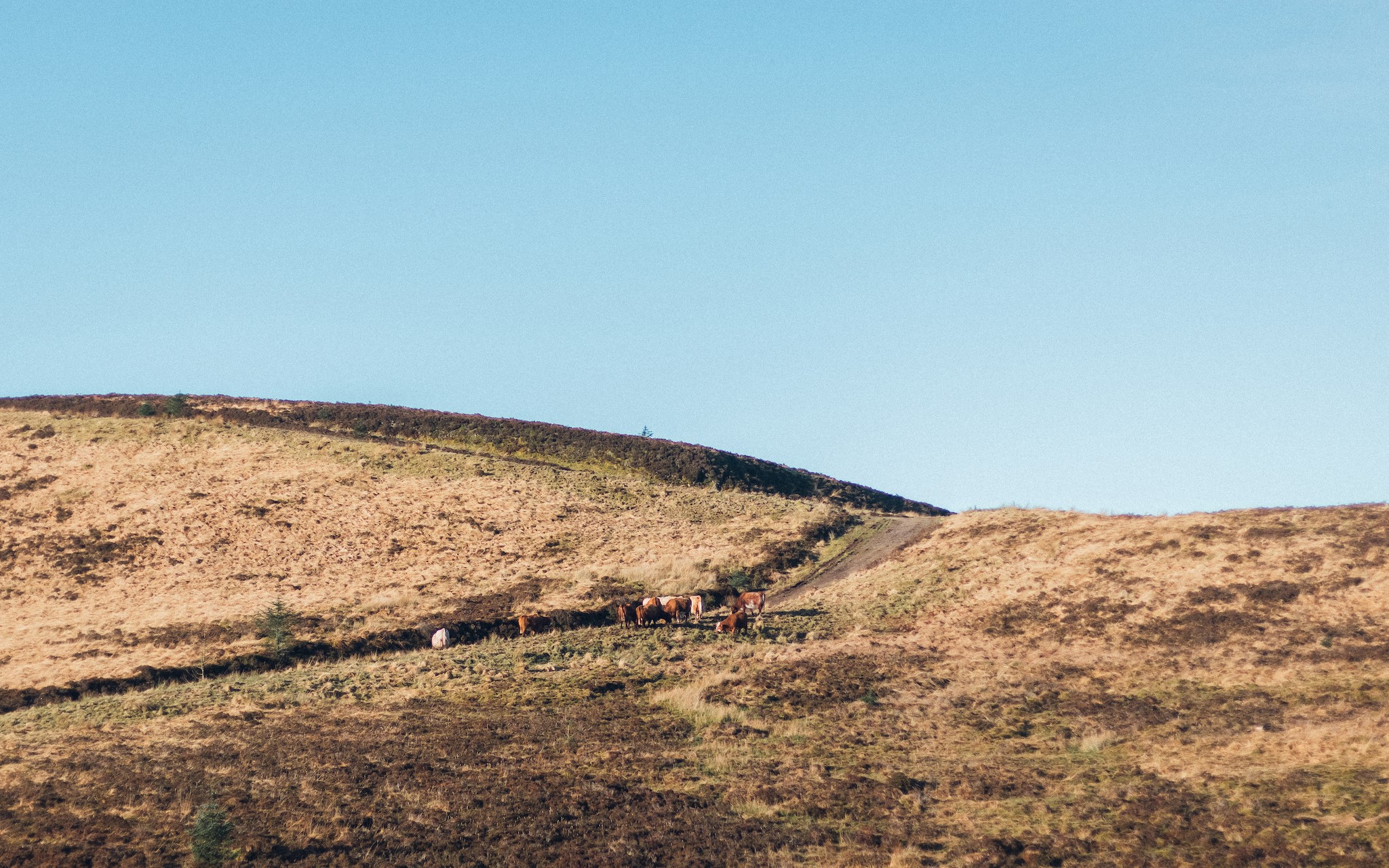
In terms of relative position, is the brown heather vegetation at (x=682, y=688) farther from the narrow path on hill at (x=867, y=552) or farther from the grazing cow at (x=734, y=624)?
the grazing cow at (x=734, y=624)

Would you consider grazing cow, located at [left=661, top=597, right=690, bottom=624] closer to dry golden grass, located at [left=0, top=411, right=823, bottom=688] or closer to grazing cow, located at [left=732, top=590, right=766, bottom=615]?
grazing cow, located at [left=732, top=590, right=766, bottom=615]

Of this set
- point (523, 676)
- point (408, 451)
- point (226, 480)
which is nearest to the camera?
point (523, 676)

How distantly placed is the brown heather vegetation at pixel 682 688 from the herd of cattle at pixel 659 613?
4.32ft

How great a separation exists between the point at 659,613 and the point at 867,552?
52.5 ft

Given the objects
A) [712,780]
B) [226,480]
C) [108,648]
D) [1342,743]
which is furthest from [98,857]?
[226,480]

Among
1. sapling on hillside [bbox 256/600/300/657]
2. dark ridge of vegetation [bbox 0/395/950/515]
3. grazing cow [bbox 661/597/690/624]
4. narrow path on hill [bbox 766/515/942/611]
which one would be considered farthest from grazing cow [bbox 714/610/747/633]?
dark ridge of vegetation [bbox 0/395/950/515]

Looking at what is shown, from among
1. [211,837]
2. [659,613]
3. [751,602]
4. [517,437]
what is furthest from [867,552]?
[211,837]

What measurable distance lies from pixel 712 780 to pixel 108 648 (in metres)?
27.2

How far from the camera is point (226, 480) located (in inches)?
2456

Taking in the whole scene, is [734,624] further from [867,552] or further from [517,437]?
[517,437]

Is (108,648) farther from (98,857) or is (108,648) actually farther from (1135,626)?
(1135,626)

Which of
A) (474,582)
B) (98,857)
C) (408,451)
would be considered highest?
(408,451)

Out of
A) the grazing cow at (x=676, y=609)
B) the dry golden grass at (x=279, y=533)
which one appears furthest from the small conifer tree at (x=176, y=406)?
the grazing cow at (x=676, y=609)

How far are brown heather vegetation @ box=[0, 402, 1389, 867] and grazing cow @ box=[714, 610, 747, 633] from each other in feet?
2.58
